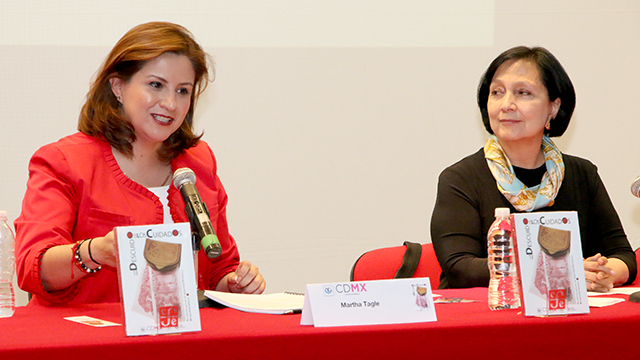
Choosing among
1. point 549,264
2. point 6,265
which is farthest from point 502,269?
point 6,265

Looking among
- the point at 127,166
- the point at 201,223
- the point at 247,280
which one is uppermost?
the point at 127,166

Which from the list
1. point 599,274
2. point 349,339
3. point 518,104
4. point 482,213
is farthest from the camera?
point 518,104

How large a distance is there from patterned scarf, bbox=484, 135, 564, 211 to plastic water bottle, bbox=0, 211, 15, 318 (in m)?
1.56

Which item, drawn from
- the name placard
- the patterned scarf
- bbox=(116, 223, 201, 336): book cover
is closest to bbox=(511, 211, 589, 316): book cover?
the name placard

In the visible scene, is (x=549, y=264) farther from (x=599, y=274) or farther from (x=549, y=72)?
(x=549, y=72)

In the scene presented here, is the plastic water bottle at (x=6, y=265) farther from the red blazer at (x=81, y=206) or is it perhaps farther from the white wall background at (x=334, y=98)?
the white wall background at (x=334, y=98)

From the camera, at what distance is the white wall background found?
274 centimetres

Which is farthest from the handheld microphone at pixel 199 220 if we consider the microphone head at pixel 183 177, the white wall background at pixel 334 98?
the white wall background at pixel 334 98

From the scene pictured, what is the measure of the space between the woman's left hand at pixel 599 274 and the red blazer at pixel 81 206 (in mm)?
1041

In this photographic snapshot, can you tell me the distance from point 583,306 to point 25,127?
239 centimetres

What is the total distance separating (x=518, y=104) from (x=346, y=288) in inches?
56.4

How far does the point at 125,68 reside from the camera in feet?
6.11

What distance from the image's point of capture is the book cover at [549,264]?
1.17 meters

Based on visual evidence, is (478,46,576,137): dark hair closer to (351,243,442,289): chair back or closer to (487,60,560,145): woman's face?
(487,60,560,145): woman's face
